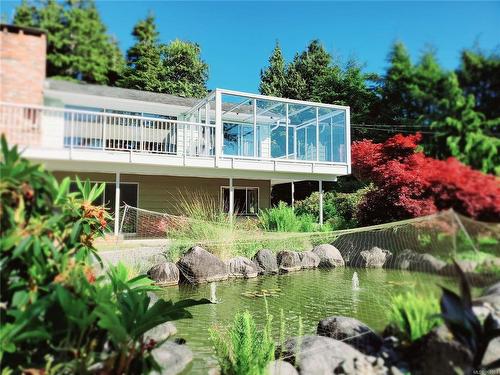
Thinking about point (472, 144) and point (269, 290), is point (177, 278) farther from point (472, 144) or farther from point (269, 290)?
point (472, 144)

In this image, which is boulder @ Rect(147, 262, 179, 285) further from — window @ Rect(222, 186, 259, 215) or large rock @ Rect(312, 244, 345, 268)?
window @ Rect(222, 186, 259, 215)

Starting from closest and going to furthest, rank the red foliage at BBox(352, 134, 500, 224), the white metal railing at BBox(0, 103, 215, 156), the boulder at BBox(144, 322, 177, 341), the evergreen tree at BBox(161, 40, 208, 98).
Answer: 1. the white metal railing at BBox(0, 103, 215, 156)
2. the red foliage at BBox(352, 134, 500, 224)
3. the evergreen tree at BBox(161, 40, 208, 98)
4. the boulder at BBox(144, 322, 177, 341)

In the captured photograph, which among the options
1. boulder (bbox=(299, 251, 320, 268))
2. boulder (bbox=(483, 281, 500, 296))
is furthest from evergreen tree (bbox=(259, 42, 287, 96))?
boulder (bbox=(299, 251, 320, 268))

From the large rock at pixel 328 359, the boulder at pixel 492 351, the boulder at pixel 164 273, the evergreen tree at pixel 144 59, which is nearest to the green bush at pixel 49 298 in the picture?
the evergreen tree at pixel 144 59

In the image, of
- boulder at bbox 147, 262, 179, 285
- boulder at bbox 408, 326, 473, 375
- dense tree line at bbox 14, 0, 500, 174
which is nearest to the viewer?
dense tree line at bbox 14, 0, 500, 174

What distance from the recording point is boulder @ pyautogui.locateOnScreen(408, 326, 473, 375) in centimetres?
215

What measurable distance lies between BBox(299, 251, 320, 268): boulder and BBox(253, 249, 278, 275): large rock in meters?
0.66

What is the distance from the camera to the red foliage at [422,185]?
2.02 metres

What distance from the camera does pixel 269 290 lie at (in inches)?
293

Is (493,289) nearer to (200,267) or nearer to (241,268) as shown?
(200,267)

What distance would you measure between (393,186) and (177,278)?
6407mm

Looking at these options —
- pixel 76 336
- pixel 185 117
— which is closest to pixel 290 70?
pixel 185 117

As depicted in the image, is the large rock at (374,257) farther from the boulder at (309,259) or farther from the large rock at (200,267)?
the large rock at (200,267)

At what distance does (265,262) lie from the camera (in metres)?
9.45
